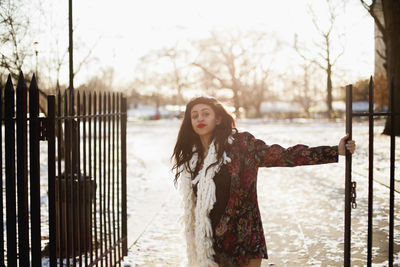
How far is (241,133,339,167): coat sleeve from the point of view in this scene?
316cm

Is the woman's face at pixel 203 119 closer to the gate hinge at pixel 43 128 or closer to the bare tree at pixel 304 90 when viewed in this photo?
the gate hinge at pixel 43 128

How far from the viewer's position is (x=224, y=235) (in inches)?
126

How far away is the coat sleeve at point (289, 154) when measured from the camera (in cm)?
316

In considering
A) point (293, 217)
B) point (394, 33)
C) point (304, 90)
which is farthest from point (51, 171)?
point (304, 90)

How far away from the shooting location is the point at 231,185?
3201 millimetres

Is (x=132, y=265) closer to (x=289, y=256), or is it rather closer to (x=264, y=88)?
(x=289, y=256)

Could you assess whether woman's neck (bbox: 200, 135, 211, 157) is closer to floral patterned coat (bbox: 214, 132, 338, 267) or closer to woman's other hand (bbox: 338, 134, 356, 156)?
floral patterned coat (bbox: 214, 132, 338, 267)

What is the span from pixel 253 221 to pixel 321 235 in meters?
3.44

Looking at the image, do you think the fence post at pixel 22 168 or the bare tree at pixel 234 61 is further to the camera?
the bare tree at pixel 234 61

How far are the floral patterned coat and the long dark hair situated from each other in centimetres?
13

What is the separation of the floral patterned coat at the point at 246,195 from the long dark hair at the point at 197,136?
13 centimetres

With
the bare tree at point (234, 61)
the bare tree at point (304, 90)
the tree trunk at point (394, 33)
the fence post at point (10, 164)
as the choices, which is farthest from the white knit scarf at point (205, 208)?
the bare tree at point (304, 90)

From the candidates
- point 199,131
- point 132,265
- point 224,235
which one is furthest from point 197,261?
point 132,265

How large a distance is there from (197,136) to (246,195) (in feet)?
2.11
